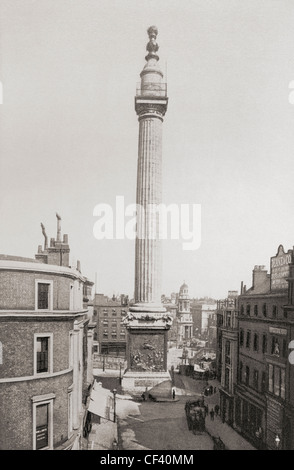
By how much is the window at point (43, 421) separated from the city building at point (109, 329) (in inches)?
2075

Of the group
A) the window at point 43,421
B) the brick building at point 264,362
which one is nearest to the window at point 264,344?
the brick building at point 264,362

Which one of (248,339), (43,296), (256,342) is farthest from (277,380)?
(43,296)

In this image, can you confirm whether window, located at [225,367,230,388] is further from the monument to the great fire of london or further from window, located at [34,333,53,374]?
window, located at [34,333,53,374]

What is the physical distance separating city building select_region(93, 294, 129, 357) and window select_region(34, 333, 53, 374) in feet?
173

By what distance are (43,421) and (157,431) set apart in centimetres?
1182

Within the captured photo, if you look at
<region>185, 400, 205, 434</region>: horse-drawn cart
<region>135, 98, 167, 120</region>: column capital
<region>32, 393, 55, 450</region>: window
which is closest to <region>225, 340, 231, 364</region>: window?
<region>185, 400, 205, 434</region>: horse-drawn cart

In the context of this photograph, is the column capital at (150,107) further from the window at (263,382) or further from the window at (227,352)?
the window at (263,382)

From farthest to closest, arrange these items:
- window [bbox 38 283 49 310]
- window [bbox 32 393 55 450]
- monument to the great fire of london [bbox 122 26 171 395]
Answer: monument to the great fire of london [bbox 122 26 171 395], window [bbox 38 283 49 310], window [bbox 32 393 55 450]

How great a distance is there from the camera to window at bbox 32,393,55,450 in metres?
16.1

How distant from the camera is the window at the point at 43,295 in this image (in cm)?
1697

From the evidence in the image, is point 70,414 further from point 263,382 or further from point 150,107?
point 150,107

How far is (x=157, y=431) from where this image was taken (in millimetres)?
25984

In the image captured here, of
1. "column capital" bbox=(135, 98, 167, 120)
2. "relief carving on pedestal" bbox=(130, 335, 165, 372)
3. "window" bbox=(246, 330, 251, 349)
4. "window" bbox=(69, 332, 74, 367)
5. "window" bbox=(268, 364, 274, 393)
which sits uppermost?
"column capital" bbox=(135, 98, 167, 120)
